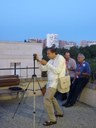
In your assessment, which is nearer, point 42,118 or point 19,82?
point 42,118

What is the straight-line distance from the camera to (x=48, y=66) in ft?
20.6

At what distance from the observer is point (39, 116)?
7.01m

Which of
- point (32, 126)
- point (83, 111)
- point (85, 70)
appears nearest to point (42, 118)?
point (32, 126)

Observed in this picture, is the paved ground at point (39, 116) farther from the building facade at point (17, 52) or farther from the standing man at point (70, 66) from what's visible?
the building facade at point (17, 52)

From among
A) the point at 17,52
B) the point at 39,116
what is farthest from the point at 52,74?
the point at 17,52

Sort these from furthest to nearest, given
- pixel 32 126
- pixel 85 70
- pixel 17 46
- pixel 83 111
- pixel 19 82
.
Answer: pixel 17 46
pixel 19 82
pixel 85 70
pixel 83 111
pixel 32 126

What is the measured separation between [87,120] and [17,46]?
116 feet

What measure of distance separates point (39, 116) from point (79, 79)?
1.74m

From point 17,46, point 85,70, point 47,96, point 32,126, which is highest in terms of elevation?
point 17,46

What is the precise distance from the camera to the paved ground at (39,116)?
6281 millimetres

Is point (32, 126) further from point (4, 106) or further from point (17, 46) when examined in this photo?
point (17, 46)

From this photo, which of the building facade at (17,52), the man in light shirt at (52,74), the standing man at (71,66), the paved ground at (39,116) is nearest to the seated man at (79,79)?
the paved ground at (39,116)

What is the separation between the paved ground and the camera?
20.6 feet

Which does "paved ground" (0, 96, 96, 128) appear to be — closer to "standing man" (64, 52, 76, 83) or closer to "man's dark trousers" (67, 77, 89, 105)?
"man's dark trousers" (67, 77, 89, 105)
